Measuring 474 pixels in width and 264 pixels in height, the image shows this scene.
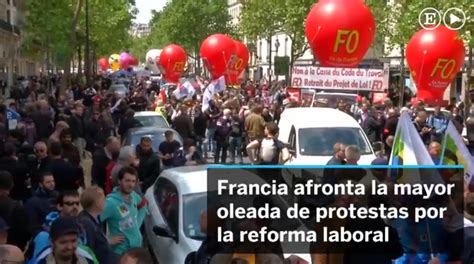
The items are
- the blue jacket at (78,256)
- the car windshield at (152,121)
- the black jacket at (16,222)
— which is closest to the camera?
the blue jacket at (78,256)

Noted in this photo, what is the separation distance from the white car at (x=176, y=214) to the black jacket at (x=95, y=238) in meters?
0.91

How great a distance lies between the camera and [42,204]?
8.24 metres

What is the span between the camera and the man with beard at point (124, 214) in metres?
8.31

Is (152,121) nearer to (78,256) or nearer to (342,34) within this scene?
(342,34)

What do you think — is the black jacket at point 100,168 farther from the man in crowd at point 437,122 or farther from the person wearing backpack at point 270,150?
the man in crowd at point 437,122

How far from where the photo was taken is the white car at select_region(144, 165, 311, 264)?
8539 mm

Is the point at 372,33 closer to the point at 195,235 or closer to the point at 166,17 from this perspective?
the point at 195,235

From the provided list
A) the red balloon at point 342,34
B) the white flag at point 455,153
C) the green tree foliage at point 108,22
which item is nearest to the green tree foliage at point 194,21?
the green tree foliage at point 108,22

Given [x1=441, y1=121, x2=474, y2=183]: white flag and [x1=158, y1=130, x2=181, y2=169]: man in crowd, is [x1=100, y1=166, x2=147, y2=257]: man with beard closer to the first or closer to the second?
[x1=441, y1=121, x2=474, y2=183]: white flag

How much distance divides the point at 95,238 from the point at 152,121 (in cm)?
1220

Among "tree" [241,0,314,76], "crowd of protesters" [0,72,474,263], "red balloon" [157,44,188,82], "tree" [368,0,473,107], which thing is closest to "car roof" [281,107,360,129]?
"crowd of protesters" [0,72,474,263]

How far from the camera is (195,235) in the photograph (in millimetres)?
8508

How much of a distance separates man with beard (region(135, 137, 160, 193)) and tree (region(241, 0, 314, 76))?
4021cm

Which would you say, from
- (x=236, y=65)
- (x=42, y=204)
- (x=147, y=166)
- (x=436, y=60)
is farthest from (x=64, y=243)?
(x=236, y=65)
